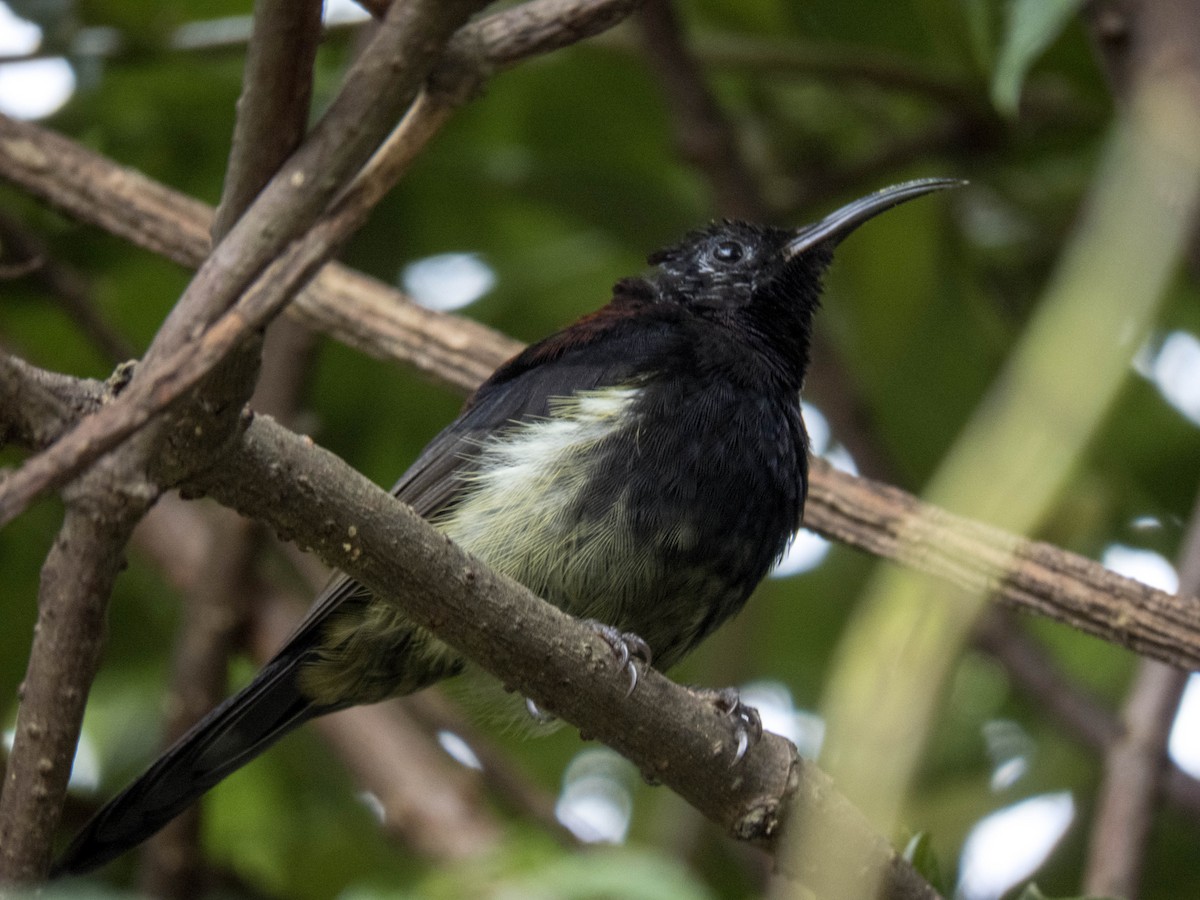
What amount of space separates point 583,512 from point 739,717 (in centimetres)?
64

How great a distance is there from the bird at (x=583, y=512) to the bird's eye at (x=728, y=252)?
1.91ft

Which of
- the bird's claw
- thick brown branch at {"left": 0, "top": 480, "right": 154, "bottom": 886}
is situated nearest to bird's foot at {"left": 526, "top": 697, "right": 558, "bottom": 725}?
the bird's claw

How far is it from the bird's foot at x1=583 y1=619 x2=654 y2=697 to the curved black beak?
1.63 metres

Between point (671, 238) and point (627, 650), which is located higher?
point (627, 650)

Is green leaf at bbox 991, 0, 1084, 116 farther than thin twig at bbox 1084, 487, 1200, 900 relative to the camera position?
No

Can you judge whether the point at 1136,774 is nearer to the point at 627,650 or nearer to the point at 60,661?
the point at 627,650

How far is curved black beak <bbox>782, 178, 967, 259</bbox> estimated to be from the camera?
13.5ft

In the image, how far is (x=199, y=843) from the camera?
13.8ft

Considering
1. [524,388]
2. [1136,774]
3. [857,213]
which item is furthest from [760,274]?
[1136,774]

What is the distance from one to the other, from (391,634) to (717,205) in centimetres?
198

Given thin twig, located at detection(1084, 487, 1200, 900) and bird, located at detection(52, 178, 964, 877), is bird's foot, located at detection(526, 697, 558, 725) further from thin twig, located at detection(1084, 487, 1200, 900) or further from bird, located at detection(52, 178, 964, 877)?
thin twig, located at detection(1084, 487, 1200, 900)

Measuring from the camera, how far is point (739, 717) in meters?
3.01

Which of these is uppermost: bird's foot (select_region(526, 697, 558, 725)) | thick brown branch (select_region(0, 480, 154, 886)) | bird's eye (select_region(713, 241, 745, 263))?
thick brown branch (select_region(0, 480, 154, 886))

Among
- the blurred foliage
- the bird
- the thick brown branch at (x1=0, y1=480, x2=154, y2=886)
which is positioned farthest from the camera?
the blurred foliage
